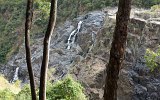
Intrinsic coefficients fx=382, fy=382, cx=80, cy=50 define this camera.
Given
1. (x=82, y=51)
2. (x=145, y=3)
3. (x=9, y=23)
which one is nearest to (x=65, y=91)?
(x=82, y=51)

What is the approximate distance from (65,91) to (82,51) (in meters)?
17.0

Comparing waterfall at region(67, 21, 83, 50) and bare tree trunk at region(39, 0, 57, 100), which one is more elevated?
bare tree trunk at region(39, 0, 57, 100)

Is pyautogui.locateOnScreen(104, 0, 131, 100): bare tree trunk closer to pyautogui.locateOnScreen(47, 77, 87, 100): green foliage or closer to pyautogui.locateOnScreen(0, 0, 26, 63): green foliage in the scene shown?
pyautogui.locateOnScreen(47, 77, 87, 100): green foliage

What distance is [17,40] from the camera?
154ft

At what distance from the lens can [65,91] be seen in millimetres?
15453

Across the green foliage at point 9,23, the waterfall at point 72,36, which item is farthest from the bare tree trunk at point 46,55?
the green foliage at point 9,23

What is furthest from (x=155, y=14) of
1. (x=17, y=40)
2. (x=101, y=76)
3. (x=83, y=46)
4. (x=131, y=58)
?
(x=17, y=40)

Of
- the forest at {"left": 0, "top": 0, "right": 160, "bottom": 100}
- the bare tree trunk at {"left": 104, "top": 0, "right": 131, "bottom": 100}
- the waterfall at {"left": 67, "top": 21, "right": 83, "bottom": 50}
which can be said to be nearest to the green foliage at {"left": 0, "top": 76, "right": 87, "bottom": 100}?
the forest at {"left": 0, "top": 0, "right": 160, "bottom": 100}

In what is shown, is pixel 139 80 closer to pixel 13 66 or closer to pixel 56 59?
pixel 56 59

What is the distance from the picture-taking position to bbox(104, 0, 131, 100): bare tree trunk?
5828mm

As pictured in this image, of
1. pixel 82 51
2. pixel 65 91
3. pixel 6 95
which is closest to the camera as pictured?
pixel 65 91

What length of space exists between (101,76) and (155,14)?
5.54 metres

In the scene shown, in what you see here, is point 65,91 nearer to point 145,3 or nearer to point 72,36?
point 72,36

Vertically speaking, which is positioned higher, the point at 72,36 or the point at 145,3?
the point at 145,3
